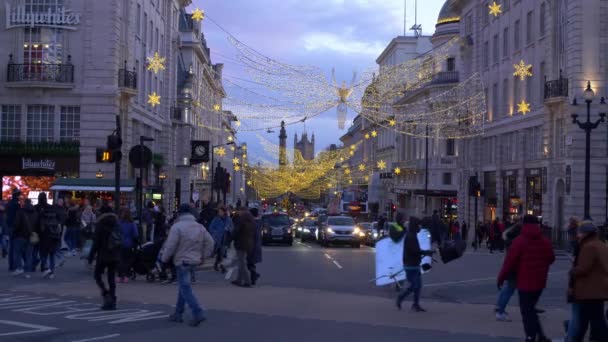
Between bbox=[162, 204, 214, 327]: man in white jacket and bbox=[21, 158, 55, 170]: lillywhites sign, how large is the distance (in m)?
27.7

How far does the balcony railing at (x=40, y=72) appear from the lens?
38750 mm

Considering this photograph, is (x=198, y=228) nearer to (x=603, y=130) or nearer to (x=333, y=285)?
(x=333, y=285)

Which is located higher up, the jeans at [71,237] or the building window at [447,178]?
the building window at [447,178]

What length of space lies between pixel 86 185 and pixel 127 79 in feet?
18.7

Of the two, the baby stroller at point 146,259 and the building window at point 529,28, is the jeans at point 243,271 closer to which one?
the baby stroller at point 146,259

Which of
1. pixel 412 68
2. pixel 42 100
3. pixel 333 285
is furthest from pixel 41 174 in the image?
pixel 333 285

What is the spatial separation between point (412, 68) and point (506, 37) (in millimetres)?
15847

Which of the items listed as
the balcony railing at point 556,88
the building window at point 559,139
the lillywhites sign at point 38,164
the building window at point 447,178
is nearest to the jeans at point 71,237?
the lillywhites sign at point 38,164

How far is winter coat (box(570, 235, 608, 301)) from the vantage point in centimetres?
1038

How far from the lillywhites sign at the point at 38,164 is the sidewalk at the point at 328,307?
816 inches

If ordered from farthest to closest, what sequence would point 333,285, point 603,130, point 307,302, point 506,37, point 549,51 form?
point 506,37, point 549,51, point 603,130, point 333,285, point 307,302

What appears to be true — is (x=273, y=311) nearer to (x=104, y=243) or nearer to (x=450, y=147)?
(x=104, y=243)

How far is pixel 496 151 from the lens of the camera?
5297 cm

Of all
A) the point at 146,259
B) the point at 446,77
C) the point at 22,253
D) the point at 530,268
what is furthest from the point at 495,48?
the point at 530,268
